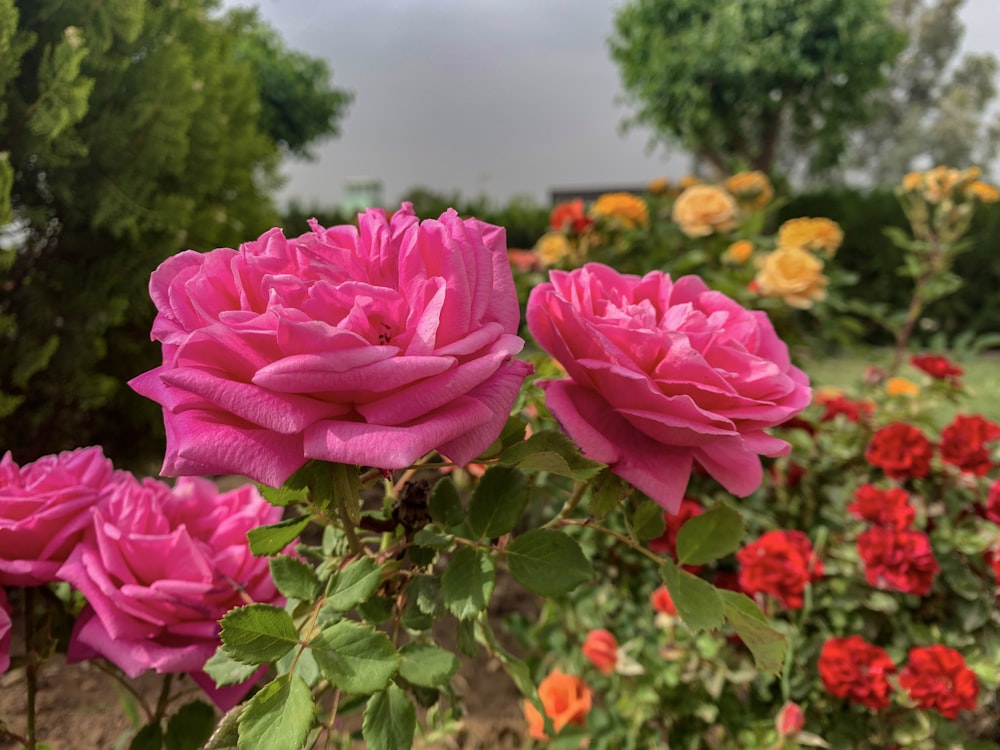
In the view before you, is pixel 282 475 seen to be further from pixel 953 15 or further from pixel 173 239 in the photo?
pixel 953 15

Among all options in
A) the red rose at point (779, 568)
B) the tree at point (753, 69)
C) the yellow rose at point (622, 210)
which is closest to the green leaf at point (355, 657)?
the red rose at point (779, 568)

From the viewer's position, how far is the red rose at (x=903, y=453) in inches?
46.5

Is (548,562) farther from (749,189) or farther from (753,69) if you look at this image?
(753,69)

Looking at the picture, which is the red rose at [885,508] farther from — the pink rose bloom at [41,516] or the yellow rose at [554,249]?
the pink rose bloom at [41,516]

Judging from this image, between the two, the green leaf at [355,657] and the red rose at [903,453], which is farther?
the red rose at [903,453]

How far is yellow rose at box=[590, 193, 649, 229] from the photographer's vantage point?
5.75ft

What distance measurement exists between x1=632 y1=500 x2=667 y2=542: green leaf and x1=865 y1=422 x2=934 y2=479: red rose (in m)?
0.87

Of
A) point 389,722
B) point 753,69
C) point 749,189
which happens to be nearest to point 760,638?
point 389,722

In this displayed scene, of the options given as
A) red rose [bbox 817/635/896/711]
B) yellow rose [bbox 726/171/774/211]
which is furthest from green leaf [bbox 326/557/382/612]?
yellow rose [bbox 726/171/774/211]

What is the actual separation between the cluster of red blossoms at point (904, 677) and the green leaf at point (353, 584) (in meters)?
0.88

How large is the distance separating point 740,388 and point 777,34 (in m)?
12.4

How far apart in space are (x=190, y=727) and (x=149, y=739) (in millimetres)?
36

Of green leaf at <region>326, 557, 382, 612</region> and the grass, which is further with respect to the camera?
the grass

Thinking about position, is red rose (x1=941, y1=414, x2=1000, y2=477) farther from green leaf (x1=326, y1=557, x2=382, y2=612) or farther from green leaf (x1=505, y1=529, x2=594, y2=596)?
green leaf (x1=326, y1=557, x2=382, y2=612)
